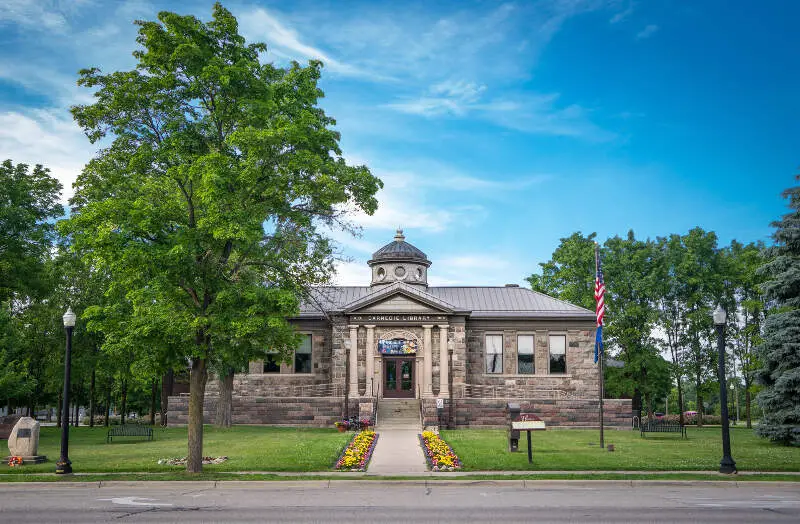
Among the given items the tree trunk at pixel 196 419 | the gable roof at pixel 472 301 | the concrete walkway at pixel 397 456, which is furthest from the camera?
the gable roof at pixel 472 301

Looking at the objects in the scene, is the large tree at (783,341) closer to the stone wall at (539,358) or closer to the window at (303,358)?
the stone wall at (539,358)

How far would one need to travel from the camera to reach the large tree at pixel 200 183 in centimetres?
1711

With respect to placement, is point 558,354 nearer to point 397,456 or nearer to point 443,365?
point 443,365

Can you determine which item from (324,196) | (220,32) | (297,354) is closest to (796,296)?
(324,196)

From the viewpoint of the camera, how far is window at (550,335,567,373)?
41.4 m

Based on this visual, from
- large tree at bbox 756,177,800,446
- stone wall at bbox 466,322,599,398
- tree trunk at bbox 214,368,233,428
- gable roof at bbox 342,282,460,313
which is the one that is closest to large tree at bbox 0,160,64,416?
tree trunk at bbox 214,368,233,428

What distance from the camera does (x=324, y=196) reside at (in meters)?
19.2

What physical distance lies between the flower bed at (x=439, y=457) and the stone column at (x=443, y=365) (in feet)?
42.7

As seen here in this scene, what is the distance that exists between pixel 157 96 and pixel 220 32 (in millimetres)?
2349

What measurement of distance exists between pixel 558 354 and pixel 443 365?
730 cm

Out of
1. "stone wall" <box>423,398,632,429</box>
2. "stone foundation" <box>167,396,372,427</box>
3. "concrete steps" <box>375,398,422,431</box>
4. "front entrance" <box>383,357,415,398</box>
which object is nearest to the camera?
"concrete steps" <box>375,398,422,431</box>

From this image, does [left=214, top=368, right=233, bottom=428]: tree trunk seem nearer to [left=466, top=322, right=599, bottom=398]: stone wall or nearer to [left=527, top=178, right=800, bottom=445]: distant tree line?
[left=466, top=322, right=599, bottom=398]: stone wall

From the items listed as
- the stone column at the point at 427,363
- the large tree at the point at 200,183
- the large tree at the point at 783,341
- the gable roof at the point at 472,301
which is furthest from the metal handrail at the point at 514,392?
the large tree at the point at 200,183

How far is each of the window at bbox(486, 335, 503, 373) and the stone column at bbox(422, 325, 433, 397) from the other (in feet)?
13.6
